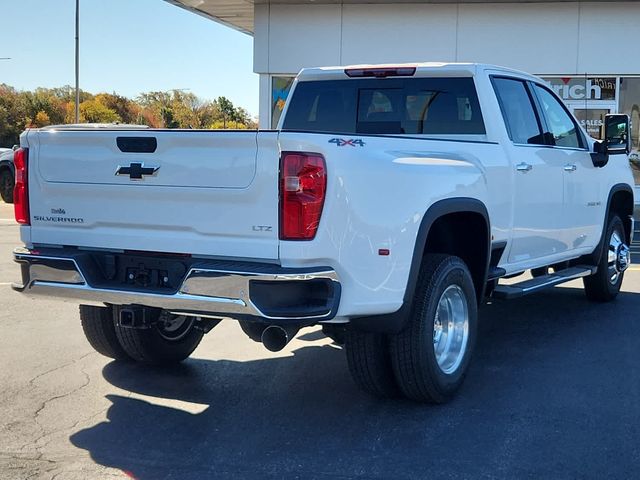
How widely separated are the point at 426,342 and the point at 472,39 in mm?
15205

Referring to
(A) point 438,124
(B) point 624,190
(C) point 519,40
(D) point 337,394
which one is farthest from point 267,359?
(C) point 519,40

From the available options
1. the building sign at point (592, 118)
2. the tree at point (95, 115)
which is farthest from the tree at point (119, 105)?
the building sign at point (592, 118)

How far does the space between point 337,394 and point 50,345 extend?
99.9 inches

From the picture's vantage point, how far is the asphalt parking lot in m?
3.89

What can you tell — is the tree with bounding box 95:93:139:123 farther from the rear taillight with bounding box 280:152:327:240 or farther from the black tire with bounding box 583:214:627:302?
the rear taillight with bounding box 280:152:327:240

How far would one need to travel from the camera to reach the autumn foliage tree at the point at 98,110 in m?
51.5

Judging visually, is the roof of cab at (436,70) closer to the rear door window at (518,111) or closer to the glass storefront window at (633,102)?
the rear door window at (518,111)

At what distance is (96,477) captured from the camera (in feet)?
12.3

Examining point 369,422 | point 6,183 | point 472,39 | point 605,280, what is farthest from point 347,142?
point 6,183

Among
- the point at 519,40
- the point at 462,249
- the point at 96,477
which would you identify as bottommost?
the point at 96,477

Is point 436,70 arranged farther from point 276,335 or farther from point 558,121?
point 276,335

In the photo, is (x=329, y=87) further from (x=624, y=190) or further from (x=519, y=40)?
(x=519, y=40)

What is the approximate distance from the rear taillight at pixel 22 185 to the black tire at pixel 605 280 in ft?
17.4

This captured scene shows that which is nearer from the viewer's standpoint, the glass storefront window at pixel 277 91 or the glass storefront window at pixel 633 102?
the glass storefront window at pixel 633 102
